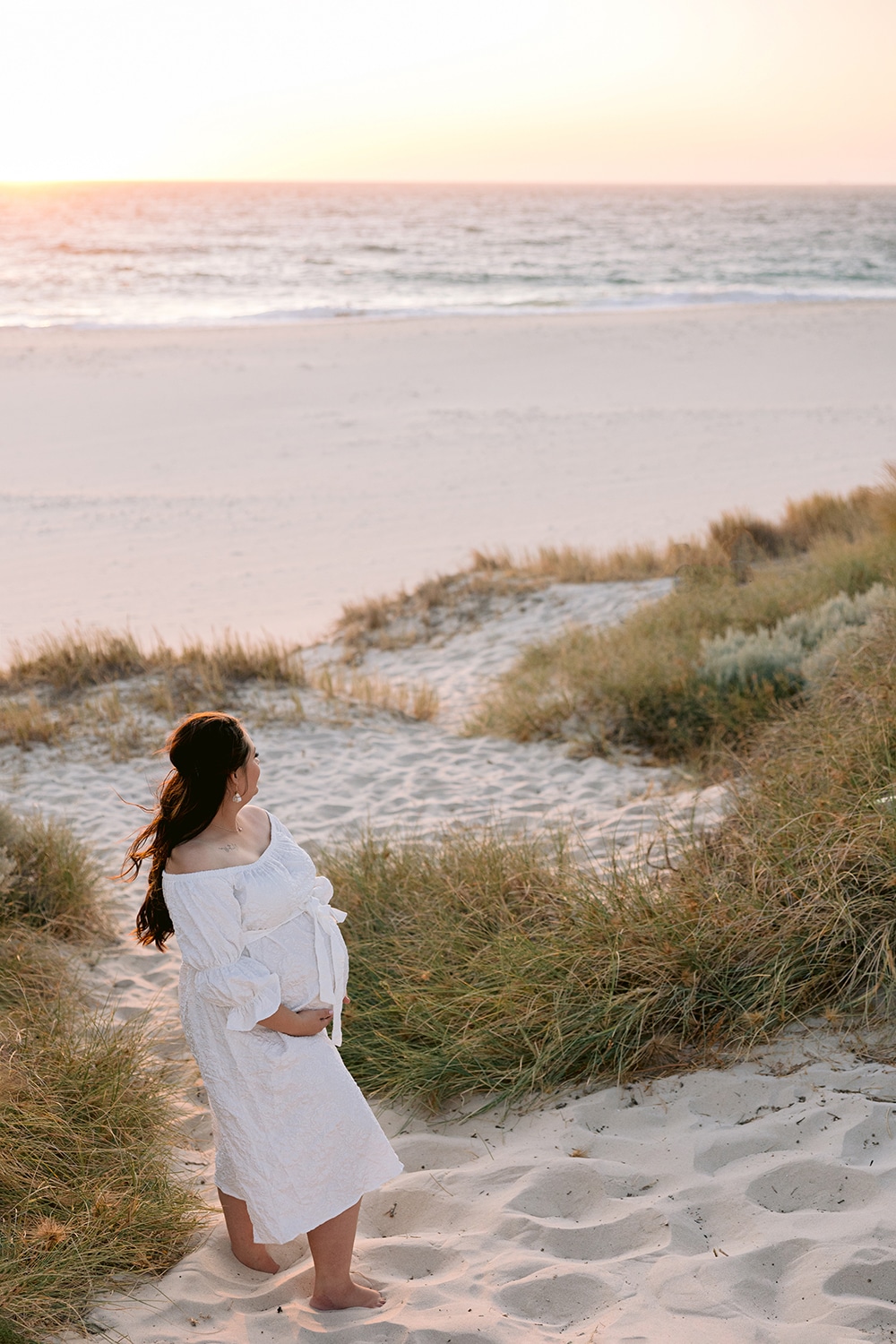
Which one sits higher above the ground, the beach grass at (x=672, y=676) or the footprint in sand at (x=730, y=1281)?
the beach grass at (x=672, y=676)

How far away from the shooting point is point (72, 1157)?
3.07m

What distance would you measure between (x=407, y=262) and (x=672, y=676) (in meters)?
46.6

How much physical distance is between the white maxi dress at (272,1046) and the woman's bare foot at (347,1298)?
0.17m

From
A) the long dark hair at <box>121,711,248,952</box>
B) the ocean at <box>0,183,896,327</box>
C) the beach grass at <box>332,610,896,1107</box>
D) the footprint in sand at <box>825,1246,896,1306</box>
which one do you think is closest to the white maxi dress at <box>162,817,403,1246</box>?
the long dark hair at <box>121,711,248,952</box>

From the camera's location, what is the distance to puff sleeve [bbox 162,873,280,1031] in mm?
2529

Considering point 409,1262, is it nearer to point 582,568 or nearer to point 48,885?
point 48,885

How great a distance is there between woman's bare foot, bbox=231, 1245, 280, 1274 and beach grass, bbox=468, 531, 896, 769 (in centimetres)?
356

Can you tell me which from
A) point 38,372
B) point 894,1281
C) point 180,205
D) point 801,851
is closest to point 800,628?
point 801,851

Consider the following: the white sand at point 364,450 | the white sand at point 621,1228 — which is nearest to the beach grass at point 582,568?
the white sand at point 364,450

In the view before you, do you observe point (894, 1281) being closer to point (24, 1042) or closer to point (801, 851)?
point (801, 851)

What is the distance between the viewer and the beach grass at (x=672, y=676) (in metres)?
6.66

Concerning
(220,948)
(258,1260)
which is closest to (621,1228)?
(258,1260)

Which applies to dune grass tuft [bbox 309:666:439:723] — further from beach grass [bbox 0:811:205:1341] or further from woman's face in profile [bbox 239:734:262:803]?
woman's face in profile [bbox 239:734:262:803]

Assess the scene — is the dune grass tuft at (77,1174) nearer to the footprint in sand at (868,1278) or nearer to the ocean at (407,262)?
the footprint in sand at (868,1278)
